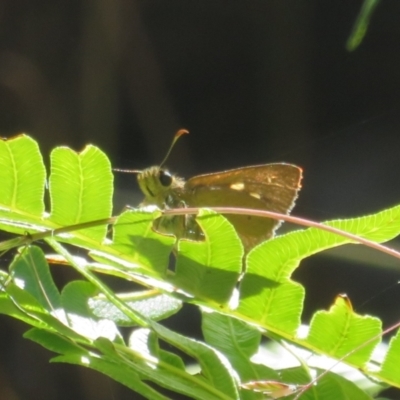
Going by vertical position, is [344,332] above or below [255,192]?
below

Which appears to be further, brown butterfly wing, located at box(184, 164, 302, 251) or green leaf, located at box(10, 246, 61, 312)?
brown butterfly wing, located at box(184, 164, 302, 251)

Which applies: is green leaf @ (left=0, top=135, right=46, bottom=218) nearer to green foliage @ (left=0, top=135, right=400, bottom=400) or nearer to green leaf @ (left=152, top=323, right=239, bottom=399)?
green foliage @ (left=0, top=135, right=400, bottom=400)

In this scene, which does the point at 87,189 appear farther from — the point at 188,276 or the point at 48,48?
the point at 48,48

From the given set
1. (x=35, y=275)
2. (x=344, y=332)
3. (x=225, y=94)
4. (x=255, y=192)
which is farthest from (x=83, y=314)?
(x=225, y=94)

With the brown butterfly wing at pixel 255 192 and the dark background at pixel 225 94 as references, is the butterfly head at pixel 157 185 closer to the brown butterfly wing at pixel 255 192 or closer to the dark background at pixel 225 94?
the brown butterfly wing at pixel 255 192

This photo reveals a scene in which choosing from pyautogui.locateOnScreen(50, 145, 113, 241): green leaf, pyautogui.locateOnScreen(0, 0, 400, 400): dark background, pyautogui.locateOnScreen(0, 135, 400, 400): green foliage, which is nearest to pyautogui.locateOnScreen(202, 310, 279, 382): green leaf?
pyautogui.locateOnScreen(0, 135, 400, 400): green foliage

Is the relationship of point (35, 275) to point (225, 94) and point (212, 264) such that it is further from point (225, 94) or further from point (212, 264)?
point (225, 94)
